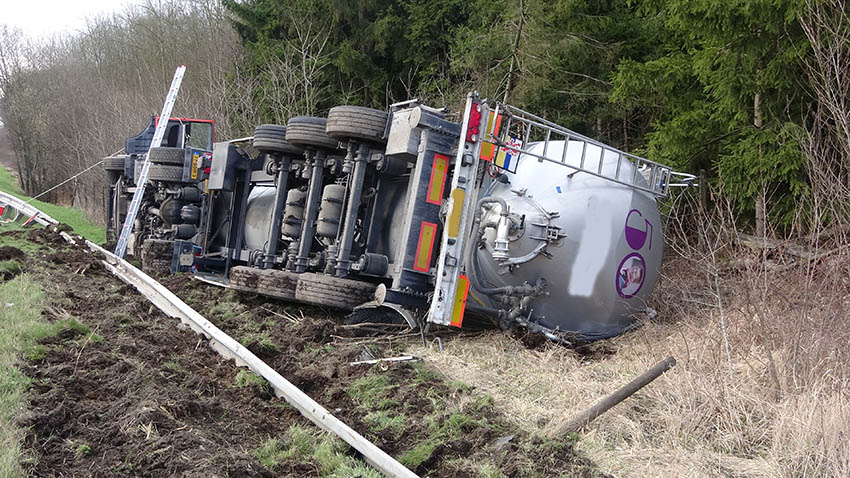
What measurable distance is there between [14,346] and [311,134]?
13.5ft

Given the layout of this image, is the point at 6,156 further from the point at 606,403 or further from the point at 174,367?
the point at 606,403

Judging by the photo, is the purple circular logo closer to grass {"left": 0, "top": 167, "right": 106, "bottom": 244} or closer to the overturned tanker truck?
the overturned tanker truck

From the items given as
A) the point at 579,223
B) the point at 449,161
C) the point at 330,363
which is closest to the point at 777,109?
the point at 579,223

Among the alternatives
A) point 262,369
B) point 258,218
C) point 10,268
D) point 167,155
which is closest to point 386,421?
point 262,369

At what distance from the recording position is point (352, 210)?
7812 mm

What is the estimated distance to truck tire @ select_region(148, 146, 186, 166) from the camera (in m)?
12.3

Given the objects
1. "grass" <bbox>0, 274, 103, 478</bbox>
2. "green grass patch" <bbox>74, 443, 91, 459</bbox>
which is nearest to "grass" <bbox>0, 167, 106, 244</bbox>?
"grass" <bbox>0, 274, 103, 478</bbox>

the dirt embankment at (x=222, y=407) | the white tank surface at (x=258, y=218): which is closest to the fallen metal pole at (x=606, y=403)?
the dirt embankment at (x=222, y=407)

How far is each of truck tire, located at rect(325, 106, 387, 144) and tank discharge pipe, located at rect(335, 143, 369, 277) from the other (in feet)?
0.72

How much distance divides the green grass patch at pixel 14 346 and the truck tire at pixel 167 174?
360 cm

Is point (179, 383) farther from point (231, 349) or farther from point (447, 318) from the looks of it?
point (447, 318)

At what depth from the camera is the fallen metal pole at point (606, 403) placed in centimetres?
452

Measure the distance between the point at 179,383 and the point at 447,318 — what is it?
2262 millimetres

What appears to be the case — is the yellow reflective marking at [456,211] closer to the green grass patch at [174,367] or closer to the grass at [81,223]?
the green grass patch at [174,367]
